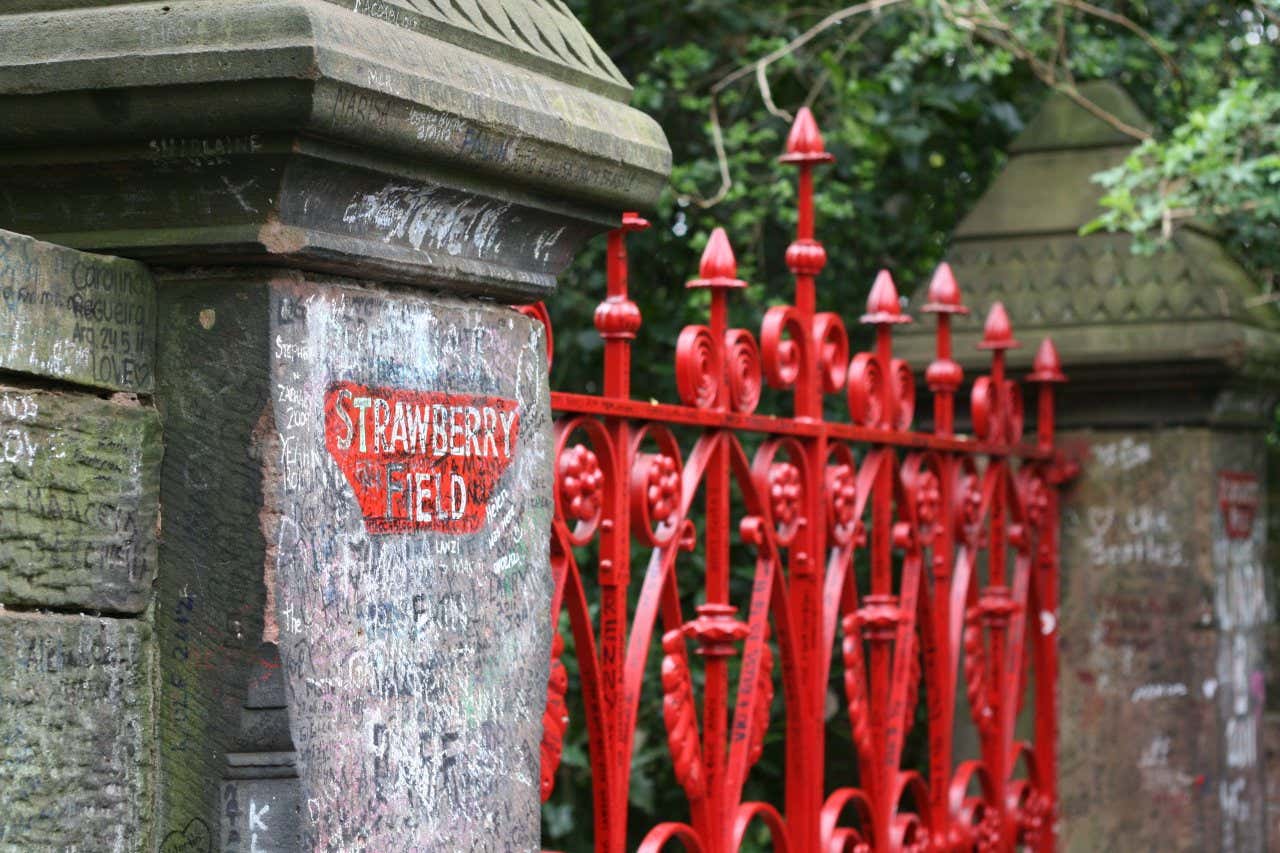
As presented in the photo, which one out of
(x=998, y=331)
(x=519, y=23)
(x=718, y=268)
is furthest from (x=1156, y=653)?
(x=519, y=23)

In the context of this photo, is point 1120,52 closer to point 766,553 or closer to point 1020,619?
point 1020,619

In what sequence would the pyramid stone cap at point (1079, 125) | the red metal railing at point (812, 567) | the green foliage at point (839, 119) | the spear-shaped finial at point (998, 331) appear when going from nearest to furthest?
the red metal railing at point (812, 567), the spear-shaped finial at point (998, 331), the pyramid stone cap at point (1079, 125), the green foliage at point (839, 119)

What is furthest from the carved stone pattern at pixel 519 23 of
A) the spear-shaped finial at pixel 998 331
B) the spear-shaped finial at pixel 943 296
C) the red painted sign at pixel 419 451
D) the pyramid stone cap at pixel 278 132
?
the spear-shaped finial at pixel 998 331

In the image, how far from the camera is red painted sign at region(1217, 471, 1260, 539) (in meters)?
4.41

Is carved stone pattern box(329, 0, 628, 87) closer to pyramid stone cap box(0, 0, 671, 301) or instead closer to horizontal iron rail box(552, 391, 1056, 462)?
pyramid stone cap box(0, 0, 671, 301)

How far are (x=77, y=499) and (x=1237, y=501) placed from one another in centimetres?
343

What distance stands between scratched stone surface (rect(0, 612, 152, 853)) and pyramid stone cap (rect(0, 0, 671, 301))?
0.40 m

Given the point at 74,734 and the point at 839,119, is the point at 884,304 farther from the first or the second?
the point at 74,734

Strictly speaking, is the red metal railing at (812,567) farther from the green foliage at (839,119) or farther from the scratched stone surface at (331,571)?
the green foliage at (839,119)

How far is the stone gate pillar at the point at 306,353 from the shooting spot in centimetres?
172

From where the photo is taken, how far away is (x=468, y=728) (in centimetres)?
207

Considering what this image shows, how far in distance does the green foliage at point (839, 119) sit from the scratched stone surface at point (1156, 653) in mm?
814

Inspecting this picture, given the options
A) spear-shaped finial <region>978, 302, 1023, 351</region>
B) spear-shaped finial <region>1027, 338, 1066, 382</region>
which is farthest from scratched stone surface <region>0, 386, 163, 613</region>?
spear-shaped finial <region>1027, 338, 1066, 382</region>

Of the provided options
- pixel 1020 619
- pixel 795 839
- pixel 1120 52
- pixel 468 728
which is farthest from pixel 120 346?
pixel 1120 52
